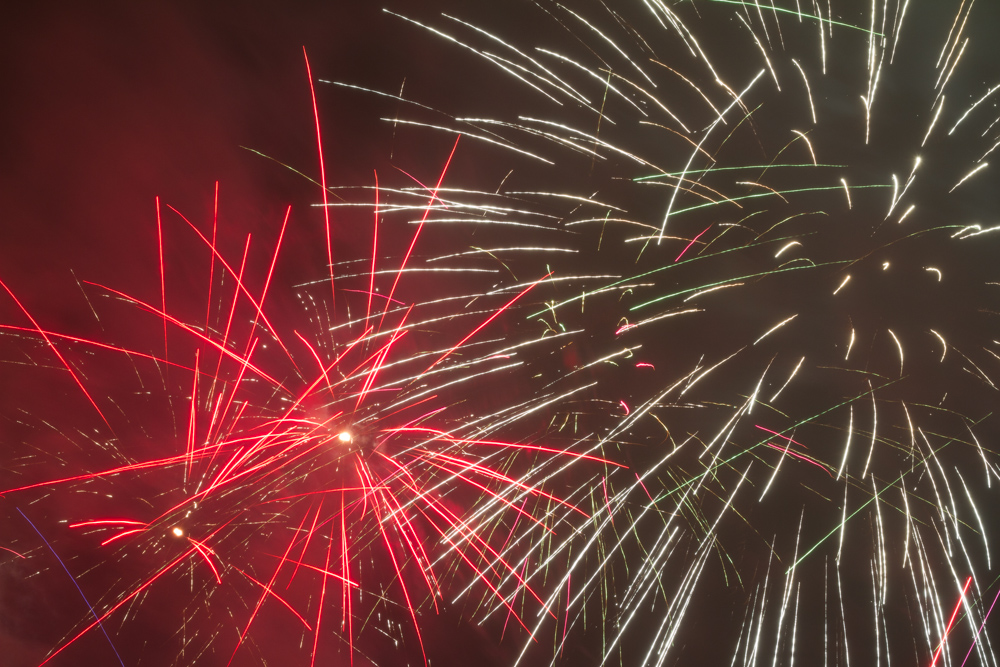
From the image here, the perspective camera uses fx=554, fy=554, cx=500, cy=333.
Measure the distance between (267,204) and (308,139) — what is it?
21.4 inches

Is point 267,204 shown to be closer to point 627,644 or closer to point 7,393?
point 7,393

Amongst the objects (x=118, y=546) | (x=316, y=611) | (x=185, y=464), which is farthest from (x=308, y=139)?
(x=316, y=611)

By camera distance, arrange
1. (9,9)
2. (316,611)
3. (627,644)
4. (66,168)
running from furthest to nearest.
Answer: (627,644) → (316,611) → (66,168) → (9,9)

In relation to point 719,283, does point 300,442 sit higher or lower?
lower

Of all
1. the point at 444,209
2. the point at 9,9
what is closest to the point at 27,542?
the point at 9,9

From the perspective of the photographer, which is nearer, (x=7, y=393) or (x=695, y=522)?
(x=7, y=393)

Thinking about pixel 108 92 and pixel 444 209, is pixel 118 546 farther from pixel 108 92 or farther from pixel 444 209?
pixel 444 209

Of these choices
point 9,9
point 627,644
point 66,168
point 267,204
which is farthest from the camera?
point 627,644

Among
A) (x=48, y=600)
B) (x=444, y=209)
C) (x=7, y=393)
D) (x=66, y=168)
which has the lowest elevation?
(x=48, y=600)

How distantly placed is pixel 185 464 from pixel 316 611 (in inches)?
59.1

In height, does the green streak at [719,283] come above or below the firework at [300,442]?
above

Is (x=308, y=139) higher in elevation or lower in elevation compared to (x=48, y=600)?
higher

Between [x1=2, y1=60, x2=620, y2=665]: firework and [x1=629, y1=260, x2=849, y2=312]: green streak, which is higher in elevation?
[x1=629, y1=260, x2=849, y2=312]: green streak

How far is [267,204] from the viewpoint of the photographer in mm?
3918
